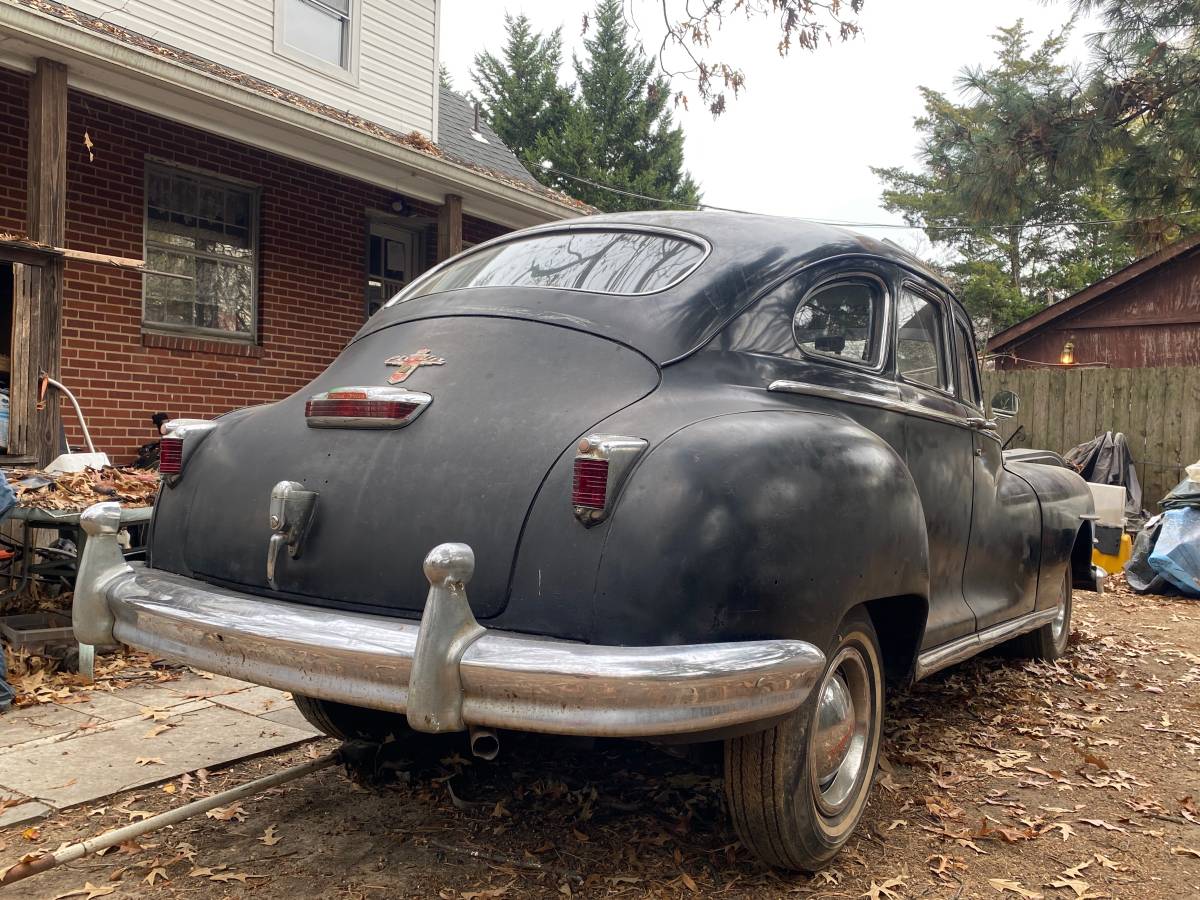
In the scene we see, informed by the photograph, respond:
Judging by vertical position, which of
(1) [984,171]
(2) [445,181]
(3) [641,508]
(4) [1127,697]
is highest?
(1) [984,171]

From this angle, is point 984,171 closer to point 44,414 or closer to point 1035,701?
point 1035,701

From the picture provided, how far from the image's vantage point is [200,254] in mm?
9102

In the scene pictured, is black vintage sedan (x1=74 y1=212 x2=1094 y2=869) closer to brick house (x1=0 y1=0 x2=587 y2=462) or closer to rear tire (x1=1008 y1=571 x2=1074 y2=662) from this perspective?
rear tire (x1=1008 y1=571 x2=1074 y2=662)

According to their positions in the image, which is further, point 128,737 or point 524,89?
point 524,89

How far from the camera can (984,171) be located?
484 inches

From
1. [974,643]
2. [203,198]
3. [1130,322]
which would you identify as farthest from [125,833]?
[1130,322]

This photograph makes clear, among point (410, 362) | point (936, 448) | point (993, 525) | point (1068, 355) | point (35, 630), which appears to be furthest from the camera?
point (1068, 355)

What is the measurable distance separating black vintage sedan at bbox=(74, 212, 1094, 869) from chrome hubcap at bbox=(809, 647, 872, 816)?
11 mm

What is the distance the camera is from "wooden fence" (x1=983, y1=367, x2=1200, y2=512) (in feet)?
34.7

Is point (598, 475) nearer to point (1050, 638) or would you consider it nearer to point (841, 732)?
point (841, 732)

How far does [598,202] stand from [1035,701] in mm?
34126

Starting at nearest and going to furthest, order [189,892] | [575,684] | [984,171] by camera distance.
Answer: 1. [575,684]
2. [189,892]
3. [984,171]

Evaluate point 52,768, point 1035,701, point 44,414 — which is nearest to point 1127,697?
point 1035,701

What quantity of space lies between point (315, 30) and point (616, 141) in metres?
29.0
